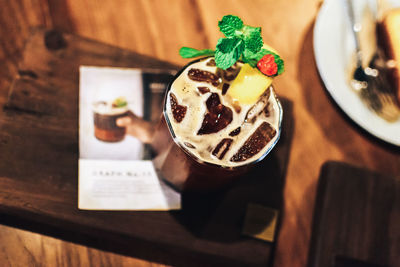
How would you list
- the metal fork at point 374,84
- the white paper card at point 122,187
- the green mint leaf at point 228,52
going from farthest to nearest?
the metal fork at point 374,84 → the white paper card at point 122,187 → the green mint leaf at point 228,52

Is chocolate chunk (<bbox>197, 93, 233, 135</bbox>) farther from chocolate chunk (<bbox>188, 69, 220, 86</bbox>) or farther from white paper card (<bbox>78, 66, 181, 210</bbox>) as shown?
white paper card (<bbox>78, 66, 181, 210</bbox>)

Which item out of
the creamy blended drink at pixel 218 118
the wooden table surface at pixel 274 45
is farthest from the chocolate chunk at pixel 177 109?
the wooden table surface at pixel 274 45

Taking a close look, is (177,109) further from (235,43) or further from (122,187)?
(122,187)

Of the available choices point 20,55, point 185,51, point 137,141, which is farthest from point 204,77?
point 20,55

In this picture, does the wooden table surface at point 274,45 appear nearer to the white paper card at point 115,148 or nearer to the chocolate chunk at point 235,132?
the white paper card at point 115,148

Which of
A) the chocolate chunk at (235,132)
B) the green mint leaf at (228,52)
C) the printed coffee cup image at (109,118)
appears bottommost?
the printed coffee cup image at (109,118)

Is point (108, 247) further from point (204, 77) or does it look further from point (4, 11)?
point (4, 11)

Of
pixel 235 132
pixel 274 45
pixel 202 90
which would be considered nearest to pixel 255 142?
pixel 235 132
